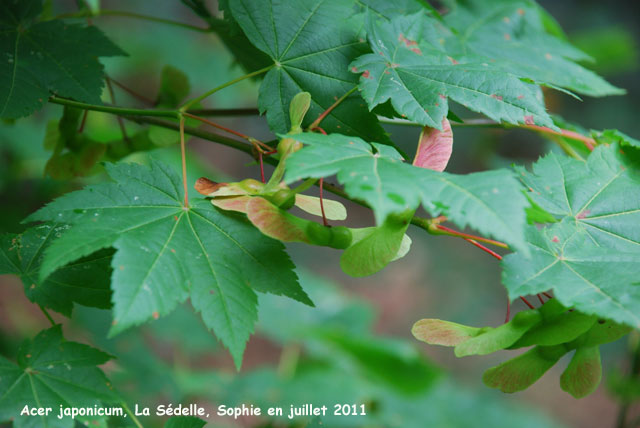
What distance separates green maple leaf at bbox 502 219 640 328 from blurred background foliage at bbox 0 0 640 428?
737 mm

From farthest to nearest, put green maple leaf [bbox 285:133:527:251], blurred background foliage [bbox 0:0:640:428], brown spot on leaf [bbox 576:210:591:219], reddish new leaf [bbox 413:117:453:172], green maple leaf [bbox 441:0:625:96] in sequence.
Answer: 1. blurred background foliage [bbox 0:0:640:428]
2. green maple leaf [bbox 441:0:625:96]
3. brown spot on leaf [bbox 576:210:591:219]
4. reddish new leaf [bbox 413:117:453:172]
5. green maple leaf [bbox 285:133:527:251]

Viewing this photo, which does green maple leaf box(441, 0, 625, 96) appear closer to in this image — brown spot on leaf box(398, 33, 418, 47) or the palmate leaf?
brown spot on leaf box(398, 33, 418, 47)

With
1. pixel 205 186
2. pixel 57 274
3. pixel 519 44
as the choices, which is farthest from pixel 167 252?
pixel 519 44

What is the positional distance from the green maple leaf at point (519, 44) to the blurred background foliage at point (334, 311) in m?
0.61

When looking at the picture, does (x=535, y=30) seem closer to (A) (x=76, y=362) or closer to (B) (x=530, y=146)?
(A) (x=76, y=362)

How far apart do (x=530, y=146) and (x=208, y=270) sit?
548cm

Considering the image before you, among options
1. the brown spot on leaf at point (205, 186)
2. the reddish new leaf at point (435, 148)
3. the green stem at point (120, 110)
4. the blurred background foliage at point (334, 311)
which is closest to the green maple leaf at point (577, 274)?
the reddish new leaf at point (435, 148)

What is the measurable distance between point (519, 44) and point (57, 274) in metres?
1.21

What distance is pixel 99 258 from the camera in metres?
0.87

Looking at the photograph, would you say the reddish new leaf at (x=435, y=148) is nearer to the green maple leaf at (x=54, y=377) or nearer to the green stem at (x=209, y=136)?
the green stem at (x=209, y=136)

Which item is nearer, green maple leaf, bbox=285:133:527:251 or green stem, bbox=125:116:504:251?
green maple leaf, bbox=285:133:527:251

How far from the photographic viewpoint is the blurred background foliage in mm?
1643

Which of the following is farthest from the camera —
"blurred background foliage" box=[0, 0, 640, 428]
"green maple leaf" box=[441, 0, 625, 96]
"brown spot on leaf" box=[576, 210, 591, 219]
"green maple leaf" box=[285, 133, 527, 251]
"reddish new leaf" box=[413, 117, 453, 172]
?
"blurred background foliage" box=[0, 0, 640, 428]

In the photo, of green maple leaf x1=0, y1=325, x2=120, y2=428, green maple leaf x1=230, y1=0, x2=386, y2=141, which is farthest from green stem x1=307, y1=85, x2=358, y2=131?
green maple leaf x1=0, y1=325, x2=120, y2=428
